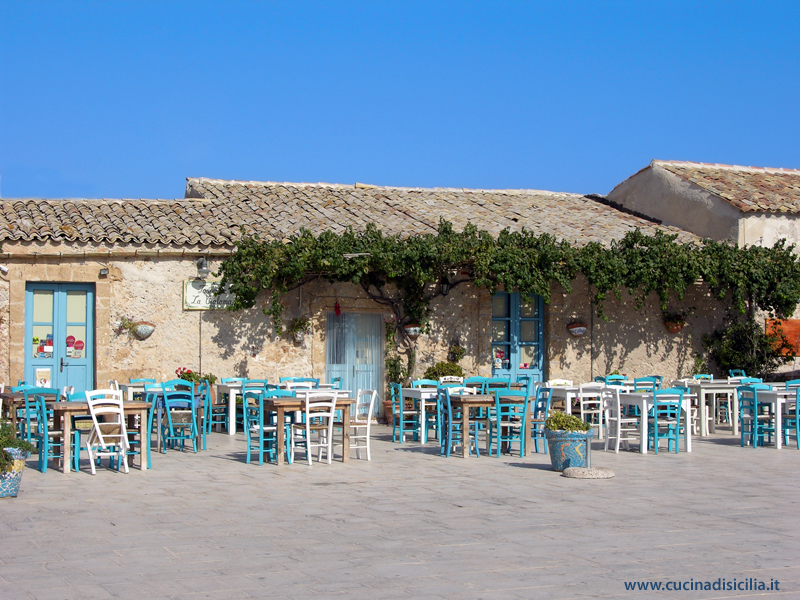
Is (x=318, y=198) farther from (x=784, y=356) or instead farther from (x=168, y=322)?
(x=784, y=356)

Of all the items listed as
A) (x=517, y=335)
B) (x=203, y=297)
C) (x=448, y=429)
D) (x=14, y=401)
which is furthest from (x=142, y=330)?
(x=517, y=335)

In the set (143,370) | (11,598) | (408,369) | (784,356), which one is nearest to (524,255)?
(408,369)

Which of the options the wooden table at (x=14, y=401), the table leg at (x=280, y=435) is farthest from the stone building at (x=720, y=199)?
the wooden table at (x=14, y=401)

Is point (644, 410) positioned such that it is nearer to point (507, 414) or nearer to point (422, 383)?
point (507, 414)

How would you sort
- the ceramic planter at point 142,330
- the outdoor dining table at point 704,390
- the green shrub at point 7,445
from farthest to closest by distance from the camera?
the ceramic planter at point 142,330, the outdoor dining table at point 704,390, the green shrub at point 7,445

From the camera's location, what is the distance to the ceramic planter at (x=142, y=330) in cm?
1273

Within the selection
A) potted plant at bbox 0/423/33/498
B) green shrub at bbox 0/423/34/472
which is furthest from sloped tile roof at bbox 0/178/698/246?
potted plant at bbox 0/423/33/498

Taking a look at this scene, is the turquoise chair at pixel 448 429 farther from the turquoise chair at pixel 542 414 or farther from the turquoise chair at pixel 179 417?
the turquoise chair at pixel 179 417

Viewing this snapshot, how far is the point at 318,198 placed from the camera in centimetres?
1631

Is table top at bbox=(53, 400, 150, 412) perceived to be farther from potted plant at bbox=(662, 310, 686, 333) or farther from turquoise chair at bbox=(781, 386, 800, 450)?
potted plant at bbox=(662, 310, 686, 333)

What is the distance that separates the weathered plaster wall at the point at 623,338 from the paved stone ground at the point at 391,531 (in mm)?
5783

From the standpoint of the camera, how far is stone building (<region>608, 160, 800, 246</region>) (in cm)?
1573

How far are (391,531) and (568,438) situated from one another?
132 inches

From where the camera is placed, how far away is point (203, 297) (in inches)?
516
